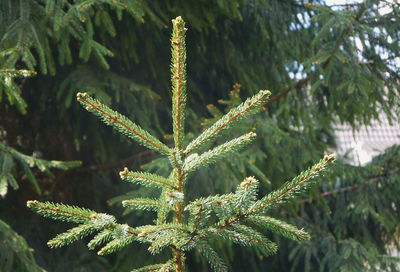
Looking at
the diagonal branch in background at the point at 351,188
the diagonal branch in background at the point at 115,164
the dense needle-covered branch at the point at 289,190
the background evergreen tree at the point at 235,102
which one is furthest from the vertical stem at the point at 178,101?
the diagonal branch in background at the point at 351,188

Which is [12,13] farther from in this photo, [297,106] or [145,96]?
[297,106]

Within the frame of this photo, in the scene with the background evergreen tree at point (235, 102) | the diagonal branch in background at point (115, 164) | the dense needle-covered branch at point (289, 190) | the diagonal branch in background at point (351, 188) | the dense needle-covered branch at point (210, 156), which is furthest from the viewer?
the diagonal branch in background at point (351, 188)

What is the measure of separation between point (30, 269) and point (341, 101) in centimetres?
200

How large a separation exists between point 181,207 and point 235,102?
5.81ft

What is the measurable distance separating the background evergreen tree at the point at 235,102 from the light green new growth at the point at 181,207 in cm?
156

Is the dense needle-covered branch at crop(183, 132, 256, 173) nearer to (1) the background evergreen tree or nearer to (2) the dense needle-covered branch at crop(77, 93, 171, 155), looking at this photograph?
(2) the dense needle-covered branch at crop(77, 93, 171, 155)

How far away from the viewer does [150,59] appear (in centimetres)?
361

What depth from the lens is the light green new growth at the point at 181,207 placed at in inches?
43.7

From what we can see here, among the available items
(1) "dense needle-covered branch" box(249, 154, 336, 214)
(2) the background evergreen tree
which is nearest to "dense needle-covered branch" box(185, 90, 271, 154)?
(1) "dense needle-covered branch" box(249, 154, 336, 214)

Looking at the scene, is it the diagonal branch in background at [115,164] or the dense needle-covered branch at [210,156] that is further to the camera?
the diagonal branch in background at [115,164]

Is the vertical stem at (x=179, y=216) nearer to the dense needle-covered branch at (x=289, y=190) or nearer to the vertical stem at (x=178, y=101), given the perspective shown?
the vertical stem at (x=178, y=101)

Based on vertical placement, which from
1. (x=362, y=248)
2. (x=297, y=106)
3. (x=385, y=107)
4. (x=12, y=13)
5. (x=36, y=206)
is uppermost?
(x=12, y=13)

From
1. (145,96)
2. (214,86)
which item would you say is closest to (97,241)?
(145,96)

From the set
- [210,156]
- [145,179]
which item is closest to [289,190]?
[210,156]
